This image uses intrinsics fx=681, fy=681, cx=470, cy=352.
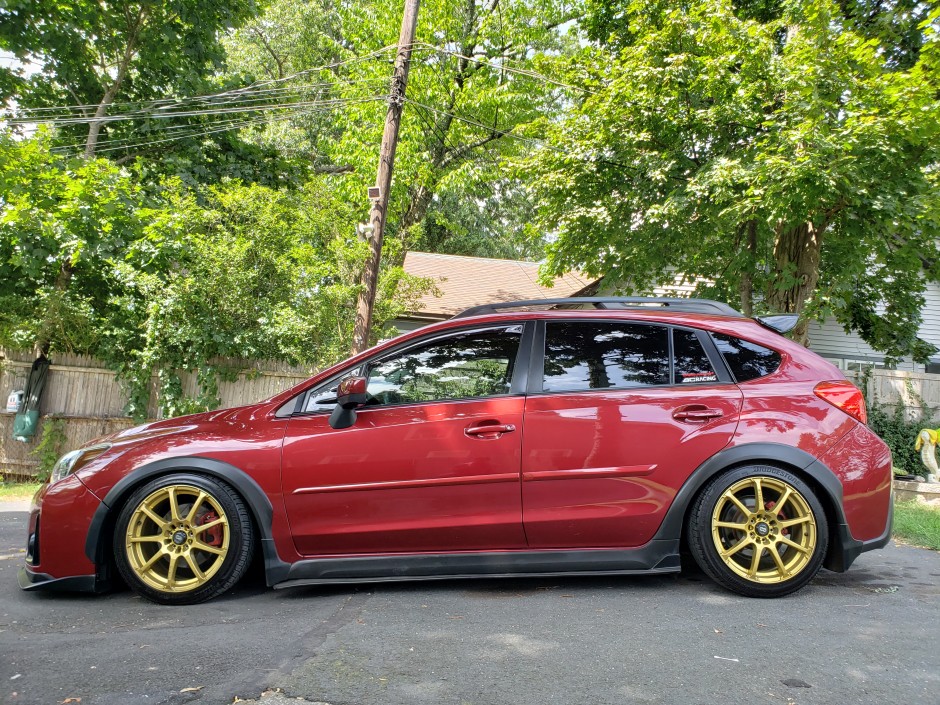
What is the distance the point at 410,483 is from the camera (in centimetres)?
365

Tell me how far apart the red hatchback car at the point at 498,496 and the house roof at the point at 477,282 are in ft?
45.5

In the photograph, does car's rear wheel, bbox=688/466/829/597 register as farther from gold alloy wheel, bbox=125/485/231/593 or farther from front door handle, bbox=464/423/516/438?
gold alloy wheel, bbox=125/485/231/593

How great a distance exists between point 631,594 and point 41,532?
3.22 metres

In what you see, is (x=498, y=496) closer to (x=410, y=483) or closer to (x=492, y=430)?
(x=492, y=430)

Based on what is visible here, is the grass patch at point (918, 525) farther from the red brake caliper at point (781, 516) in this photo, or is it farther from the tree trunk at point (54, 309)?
the tree trunk at point (54, 309)

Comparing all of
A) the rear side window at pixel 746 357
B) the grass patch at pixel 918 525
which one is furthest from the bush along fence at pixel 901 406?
the rear side window at pixel 746 357

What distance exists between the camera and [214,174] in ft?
47.0

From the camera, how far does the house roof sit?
18.9m

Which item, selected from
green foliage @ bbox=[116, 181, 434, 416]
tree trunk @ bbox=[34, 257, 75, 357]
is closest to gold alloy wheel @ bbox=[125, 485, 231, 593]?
green foliage @ bbox=[116, 181, 434, 416]

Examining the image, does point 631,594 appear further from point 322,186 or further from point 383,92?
point 383,92

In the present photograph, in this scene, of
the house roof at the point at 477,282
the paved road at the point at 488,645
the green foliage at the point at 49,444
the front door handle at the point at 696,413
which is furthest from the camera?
the house roof at the point at 477,282

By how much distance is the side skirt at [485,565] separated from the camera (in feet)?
12.0

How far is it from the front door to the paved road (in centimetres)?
33

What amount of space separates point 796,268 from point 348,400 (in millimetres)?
9976
